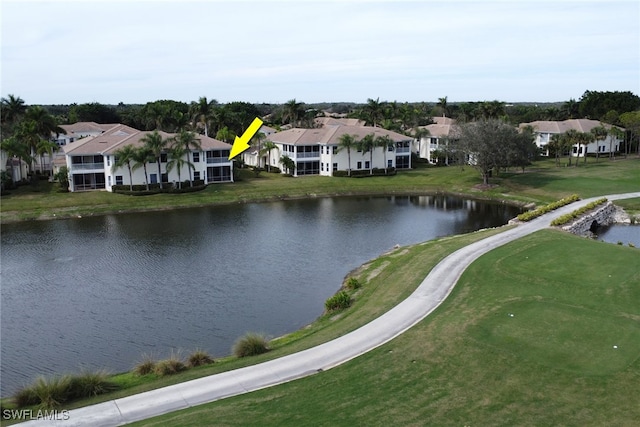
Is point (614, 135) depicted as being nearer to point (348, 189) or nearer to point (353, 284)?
point (348, 189)

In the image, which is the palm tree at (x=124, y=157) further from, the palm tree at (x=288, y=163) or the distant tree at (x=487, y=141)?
the distant tree at (x=487, y=141)

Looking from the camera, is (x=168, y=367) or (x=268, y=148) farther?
(x=268, y=148)

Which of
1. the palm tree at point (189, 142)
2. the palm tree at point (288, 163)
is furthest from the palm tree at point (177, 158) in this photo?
the palm tree at point (288, 163)

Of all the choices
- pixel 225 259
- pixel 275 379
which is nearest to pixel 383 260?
pixel 225 259

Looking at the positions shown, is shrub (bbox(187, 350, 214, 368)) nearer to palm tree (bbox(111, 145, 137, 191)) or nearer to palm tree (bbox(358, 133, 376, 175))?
palm tree (bbox(111, 145, 137, 191))

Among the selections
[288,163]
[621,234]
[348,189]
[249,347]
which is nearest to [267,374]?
[249,347]
